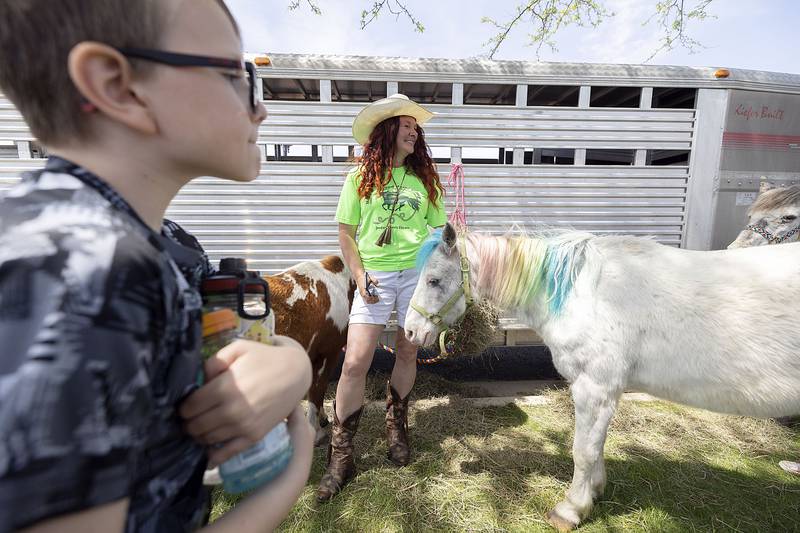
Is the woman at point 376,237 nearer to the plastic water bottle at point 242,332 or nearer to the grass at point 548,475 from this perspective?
the grass at point 548,475

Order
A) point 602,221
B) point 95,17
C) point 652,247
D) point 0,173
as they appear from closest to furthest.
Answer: point 95,17
point 652,247
point 0,173
point 602,221

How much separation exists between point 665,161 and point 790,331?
10.1 ft

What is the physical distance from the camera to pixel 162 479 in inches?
22.7

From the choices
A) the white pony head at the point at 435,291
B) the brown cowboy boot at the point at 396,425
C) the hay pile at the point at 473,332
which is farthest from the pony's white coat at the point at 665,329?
the hay pile at the point at 473,332

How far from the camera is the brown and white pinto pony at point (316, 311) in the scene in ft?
9.45

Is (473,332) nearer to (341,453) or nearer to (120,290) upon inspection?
(341,453)

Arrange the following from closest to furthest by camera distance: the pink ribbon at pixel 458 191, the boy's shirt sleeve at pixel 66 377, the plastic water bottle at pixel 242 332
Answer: the boy's shirt sleeve at pixel 66 377 < the plastic water bottle at pixel 242 332 < the pink ribbon at pixel 458 191

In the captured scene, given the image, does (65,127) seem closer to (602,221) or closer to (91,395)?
(91,395)

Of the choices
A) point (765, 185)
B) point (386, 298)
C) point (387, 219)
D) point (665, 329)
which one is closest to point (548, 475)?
point (665, 329)

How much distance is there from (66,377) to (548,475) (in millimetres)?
3360

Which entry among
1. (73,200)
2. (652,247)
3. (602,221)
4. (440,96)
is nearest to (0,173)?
(440,96)

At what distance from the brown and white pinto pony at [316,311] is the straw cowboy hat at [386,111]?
4.11 feet

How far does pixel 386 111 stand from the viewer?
279cm

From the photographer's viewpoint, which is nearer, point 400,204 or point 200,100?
point 200,100
